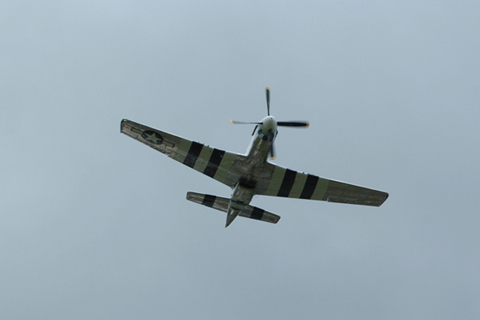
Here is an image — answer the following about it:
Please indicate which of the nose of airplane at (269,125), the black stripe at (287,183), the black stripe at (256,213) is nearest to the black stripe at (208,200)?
the black stripe at (256,213)

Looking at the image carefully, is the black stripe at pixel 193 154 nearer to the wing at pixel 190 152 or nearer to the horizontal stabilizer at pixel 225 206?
the wing at pixel 190 152

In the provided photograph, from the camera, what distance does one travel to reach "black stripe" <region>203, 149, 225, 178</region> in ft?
120

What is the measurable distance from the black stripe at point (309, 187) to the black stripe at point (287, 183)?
111cm

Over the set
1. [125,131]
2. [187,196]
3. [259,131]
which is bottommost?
[187,196]

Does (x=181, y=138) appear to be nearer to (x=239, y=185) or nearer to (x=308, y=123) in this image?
(x=239, y=185)

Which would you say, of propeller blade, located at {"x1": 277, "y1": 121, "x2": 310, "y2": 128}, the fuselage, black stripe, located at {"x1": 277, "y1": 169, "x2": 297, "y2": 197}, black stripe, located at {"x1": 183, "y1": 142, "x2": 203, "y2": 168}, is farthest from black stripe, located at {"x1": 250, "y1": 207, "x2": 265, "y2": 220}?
propeller blade, located at {"x1": 277, "y1": 121, "x2": 310, "y2": 128}

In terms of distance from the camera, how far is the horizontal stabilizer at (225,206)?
3866 cm

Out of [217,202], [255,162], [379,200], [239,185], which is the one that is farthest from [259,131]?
[379,200]

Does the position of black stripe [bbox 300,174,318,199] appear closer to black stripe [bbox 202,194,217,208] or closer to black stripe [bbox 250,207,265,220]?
black stripe [bbox 250,207,265,220]

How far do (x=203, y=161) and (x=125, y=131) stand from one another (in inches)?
227

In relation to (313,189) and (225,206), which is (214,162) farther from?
(313,189)

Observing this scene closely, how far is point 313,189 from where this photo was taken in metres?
39.0

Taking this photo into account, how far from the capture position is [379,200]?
39.6 m

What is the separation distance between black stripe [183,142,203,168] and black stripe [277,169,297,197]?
6452mm
